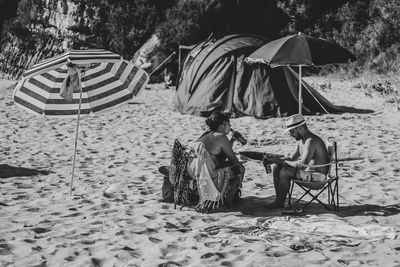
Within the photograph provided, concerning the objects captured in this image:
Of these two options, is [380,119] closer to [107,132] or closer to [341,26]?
[107,132]

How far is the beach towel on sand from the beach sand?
0.18 metres

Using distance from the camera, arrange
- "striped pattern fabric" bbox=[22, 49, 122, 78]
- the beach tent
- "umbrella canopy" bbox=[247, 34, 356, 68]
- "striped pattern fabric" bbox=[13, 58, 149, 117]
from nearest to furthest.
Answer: "striped pattern fabric" bbox=[22, 49, 122, 78] → "striped pattern fabric" bbox=[13, 58, 149, 117] → "umbrella canopy" bbox=[247, 34, 356, 68] → the beach tent

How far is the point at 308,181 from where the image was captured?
19.9 feet

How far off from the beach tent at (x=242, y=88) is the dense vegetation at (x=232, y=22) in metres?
8.93


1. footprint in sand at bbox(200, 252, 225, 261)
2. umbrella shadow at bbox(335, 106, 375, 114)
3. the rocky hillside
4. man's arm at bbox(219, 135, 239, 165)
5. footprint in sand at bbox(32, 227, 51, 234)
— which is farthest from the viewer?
the rocky hillside

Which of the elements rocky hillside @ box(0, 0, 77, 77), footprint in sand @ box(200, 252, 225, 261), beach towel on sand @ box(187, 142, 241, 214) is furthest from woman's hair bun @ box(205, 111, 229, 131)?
rocky hillside @ box(0, 0, 77, 77)

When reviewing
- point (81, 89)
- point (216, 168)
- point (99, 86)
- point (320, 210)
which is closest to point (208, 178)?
point (216, 168)

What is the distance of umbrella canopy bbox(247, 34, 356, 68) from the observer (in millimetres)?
→ 8977

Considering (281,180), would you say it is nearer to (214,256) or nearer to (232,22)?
(214,256)

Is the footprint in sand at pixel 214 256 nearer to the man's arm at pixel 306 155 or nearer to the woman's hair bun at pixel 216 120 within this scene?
the man's arm at pixel 306 155

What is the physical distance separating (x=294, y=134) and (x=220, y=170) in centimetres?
96

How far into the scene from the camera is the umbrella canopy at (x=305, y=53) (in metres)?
8.98

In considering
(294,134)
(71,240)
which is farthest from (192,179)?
(71,240)

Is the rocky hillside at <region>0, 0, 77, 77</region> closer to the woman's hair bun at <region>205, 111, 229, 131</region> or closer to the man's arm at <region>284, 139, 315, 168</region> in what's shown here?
the woman's hair bun at <region>205, 111, 229, 131</region>
